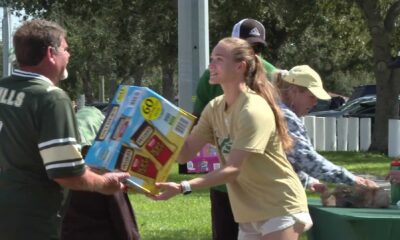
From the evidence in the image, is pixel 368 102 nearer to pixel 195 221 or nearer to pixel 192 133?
pixel 195 221

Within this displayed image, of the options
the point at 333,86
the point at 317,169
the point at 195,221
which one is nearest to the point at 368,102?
the point at 195,221

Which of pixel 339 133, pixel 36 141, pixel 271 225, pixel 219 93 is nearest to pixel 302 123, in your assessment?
pixel 271 225

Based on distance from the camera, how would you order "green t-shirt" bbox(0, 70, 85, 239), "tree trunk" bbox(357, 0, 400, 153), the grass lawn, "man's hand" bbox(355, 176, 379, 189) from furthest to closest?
"tree trunk" bbox(357, 0, 400, 153) < the grass lawn < "man's hand" bbox(355, 176, 379, 189) < "green t-shirt" bbox(0, 70, 85, 239)

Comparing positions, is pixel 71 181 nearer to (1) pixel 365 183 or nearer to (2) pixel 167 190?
(2) pixel 167 190

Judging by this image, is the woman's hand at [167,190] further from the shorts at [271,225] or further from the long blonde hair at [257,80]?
the long blonde hair at [257,80]

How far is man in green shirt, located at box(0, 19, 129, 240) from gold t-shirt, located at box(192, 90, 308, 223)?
29.7 inches

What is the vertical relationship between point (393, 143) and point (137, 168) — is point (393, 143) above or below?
below

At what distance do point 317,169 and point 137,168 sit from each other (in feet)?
3.68

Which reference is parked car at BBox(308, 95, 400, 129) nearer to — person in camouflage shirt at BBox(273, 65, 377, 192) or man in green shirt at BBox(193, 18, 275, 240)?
man in green shirt at BBox(193, 18, 275, 240)

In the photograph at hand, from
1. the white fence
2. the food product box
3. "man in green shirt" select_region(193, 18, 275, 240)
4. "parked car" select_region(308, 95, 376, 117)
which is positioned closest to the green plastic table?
"man in green shirt" select_region(193, 18, 275, 240)

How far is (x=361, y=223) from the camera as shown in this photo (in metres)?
4.08

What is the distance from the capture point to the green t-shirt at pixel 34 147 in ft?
11.1

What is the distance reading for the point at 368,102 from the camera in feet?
93.7

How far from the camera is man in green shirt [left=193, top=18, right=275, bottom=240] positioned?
Result: 4.89 metres
